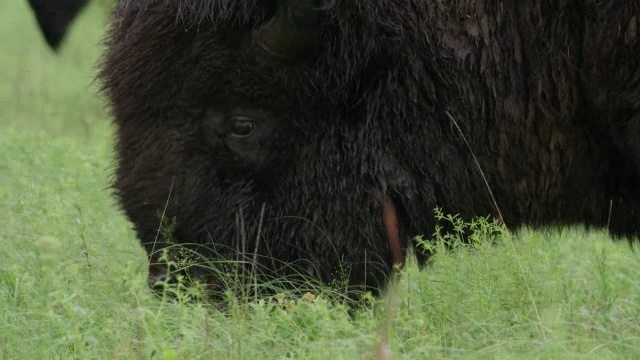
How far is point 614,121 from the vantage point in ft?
14.2

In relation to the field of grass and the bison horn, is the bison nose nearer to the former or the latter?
the field of grass

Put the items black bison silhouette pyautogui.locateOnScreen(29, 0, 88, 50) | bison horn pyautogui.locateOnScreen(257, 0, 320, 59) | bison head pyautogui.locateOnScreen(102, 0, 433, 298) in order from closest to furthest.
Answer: bison horn pyautogui.locateOnScreen(257, 0, 320, 59), bison head pyautogui.locateOnScreen(102, 0, 433, 298), black bison silhouette pyautogui.locateOnScreen(29, 0, 88, 50)

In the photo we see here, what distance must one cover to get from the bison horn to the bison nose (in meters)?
0.69

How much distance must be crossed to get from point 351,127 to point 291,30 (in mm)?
460

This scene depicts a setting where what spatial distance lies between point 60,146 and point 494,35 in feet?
20.1

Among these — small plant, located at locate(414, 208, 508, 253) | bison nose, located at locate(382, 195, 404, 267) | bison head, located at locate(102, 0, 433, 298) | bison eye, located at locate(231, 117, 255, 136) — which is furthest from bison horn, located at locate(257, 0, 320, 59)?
small plant, located at locate(414, 208, 508, 253)

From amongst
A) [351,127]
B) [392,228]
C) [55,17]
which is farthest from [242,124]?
[55,17]

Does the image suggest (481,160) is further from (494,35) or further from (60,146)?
(60,146)

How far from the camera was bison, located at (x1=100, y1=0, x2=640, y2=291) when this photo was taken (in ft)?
14.4

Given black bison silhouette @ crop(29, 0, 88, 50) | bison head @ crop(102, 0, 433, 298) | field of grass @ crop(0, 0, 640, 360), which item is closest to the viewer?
field of grass @ crop(0, 0, 640, 360)

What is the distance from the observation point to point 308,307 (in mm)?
4438

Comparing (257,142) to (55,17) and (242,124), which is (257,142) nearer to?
(242,124)

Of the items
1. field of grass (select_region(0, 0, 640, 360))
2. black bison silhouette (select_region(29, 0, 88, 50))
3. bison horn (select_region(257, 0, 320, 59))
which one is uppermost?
bison horn (select_region(257, 0, 320, 59))

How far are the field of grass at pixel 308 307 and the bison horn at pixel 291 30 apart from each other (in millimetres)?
891
